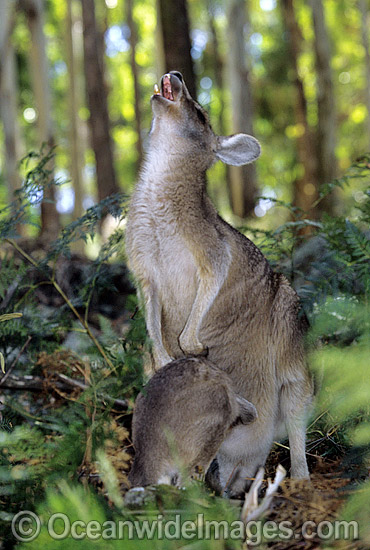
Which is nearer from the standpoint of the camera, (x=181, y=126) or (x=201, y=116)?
(x=181, y=126)

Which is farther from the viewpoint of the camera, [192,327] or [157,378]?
[192,327]

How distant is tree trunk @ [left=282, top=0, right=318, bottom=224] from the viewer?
1550cm

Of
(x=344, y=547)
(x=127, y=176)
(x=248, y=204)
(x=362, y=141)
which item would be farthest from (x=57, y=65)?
(x=344, y=547)

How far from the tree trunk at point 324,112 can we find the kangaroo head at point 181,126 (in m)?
11.1

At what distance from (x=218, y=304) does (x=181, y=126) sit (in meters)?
1.02

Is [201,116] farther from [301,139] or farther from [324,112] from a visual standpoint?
[301,139]

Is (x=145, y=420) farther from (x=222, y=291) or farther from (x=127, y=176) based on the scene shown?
(x=127, y=176)

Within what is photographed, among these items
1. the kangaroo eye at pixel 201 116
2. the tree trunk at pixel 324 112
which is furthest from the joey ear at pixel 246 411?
the tree trunk at pixel 324 112

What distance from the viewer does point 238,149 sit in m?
3.79

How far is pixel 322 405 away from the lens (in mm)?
3158

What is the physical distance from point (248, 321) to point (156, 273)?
528mm

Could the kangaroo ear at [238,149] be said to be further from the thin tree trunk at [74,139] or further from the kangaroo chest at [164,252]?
the thin tree trunk at [74,139]

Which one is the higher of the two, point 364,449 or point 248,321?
point 248,321

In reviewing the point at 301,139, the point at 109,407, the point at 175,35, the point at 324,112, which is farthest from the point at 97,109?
the point at 109,407
